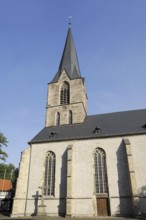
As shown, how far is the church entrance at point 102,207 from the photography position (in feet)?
60.4

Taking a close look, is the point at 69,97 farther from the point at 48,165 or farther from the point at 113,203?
the point at 113,203

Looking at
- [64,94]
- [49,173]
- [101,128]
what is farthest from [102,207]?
[64,94]

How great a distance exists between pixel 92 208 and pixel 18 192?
7.79m

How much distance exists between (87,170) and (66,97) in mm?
11784

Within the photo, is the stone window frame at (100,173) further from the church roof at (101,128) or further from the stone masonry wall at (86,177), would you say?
the church roof at (101,128)

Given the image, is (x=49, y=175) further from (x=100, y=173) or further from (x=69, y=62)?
(x=69, y=62)

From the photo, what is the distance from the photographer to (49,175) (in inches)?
829

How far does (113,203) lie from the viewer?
18.1 meters

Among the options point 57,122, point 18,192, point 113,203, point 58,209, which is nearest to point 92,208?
point 113,203

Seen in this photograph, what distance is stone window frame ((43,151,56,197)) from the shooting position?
20.3m

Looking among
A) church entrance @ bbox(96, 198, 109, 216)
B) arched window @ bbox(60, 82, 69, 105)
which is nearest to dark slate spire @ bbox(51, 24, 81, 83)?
arched window @ bbox(60, 82, 69, 105)

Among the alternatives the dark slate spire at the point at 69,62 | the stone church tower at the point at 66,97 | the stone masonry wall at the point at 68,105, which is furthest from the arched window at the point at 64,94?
the dark slate spire at the point at 69,62

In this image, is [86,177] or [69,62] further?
[69,62]

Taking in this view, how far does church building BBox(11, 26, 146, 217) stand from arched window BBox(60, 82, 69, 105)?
4.03 m
